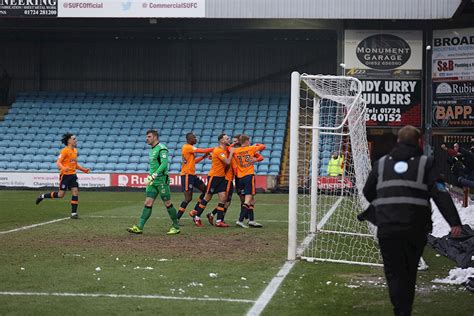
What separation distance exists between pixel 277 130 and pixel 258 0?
270 inches

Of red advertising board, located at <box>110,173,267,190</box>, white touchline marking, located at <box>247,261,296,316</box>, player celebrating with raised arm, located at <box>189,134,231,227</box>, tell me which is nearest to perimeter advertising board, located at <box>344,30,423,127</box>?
red advertising board, located at <box>110,173,267,190</box>

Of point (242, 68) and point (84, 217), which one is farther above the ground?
point (242, 68)

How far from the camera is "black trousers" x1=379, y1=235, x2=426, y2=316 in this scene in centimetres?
768

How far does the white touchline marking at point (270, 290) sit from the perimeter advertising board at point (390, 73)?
20.7 meters

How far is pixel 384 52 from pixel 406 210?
25.3 metres

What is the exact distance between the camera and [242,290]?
374 inches

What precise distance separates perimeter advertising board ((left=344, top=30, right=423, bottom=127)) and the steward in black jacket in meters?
24.3

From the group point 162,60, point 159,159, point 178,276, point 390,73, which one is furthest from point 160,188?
point 162,60

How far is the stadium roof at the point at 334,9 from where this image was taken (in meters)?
30.8

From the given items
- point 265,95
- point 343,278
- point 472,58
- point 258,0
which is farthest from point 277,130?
point 343,278

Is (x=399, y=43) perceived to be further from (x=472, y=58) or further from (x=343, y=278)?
(x=343, y=278)

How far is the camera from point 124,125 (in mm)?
38500

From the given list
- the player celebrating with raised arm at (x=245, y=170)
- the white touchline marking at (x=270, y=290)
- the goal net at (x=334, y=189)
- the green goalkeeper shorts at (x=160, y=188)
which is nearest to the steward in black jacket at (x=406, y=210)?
the white touchline marking at (x=270, y=290)

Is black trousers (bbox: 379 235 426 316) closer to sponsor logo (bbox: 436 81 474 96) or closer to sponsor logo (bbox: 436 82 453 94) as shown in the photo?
sponsor logo (bbox: 436 81 474 96)
